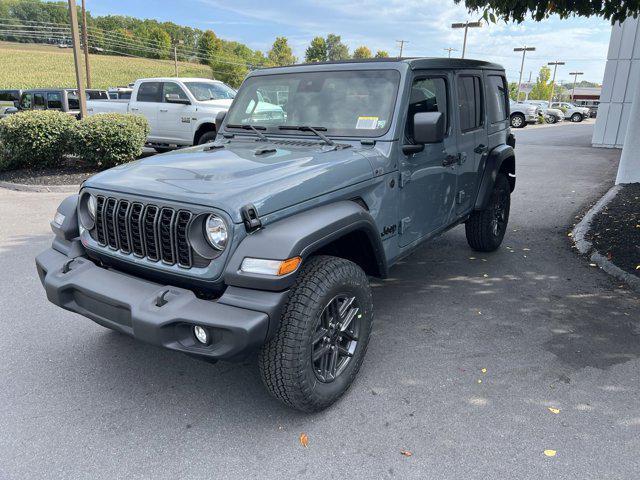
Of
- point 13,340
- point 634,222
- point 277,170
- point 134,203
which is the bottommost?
point 13,340

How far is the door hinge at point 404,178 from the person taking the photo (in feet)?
11.5

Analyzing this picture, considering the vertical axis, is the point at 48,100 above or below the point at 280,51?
below

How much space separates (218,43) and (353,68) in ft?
359

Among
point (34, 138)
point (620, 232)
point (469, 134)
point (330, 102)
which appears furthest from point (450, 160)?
point (34, 138)

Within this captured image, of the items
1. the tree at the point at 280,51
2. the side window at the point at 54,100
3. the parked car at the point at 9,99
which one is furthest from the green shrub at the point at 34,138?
the tree at the point at 280,51

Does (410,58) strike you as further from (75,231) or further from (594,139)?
(594,139)

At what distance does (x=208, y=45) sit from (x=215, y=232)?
109m

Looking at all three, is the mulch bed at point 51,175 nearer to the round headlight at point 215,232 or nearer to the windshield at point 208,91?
the windshield at point 208,91

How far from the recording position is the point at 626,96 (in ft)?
55.3

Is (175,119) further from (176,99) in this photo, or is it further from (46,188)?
(46,188)

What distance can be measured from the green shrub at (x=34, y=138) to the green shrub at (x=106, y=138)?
13.3 inches

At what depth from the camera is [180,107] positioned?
1169cm

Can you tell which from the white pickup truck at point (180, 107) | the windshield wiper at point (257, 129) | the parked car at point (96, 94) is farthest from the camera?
the parked car at point (96, 94)

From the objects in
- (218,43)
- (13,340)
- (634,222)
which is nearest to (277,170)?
(13,340)
